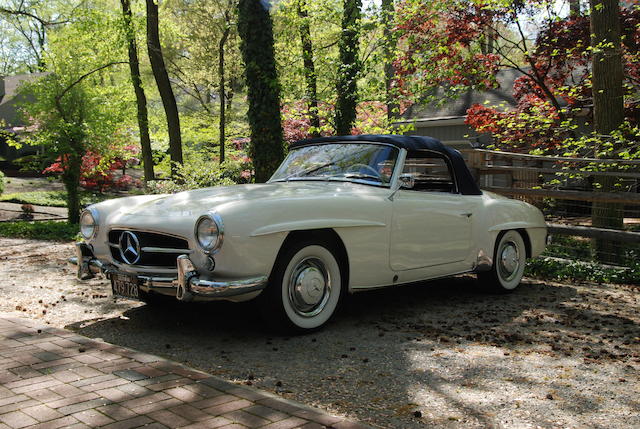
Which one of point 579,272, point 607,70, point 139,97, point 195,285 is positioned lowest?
point 579,272

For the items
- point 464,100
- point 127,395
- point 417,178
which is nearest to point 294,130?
point 464,100

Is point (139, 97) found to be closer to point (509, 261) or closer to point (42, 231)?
point (42, 231)

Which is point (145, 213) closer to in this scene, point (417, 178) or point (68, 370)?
point (68, 370)

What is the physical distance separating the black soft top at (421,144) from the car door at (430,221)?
0.07 metres

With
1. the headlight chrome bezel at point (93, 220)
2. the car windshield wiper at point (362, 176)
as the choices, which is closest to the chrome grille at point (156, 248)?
the headlight chrome bezel at point (93, 220)

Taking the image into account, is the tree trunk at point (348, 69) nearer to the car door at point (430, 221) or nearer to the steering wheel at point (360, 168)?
the car door at point (430, 221)

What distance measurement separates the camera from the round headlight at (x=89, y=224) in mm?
5223

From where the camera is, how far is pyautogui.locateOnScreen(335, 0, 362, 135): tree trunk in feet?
41.1

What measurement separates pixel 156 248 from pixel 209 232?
1.86 feet

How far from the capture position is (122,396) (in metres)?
3.31

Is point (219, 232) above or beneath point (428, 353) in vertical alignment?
above

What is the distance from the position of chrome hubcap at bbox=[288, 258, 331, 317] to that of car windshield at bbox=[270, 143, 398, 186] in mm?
1099

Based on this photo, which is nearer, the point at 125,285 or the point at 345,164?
the point at 125,285

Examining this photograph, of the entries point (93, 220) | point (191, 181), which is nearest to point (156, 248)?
point (93, 220)
